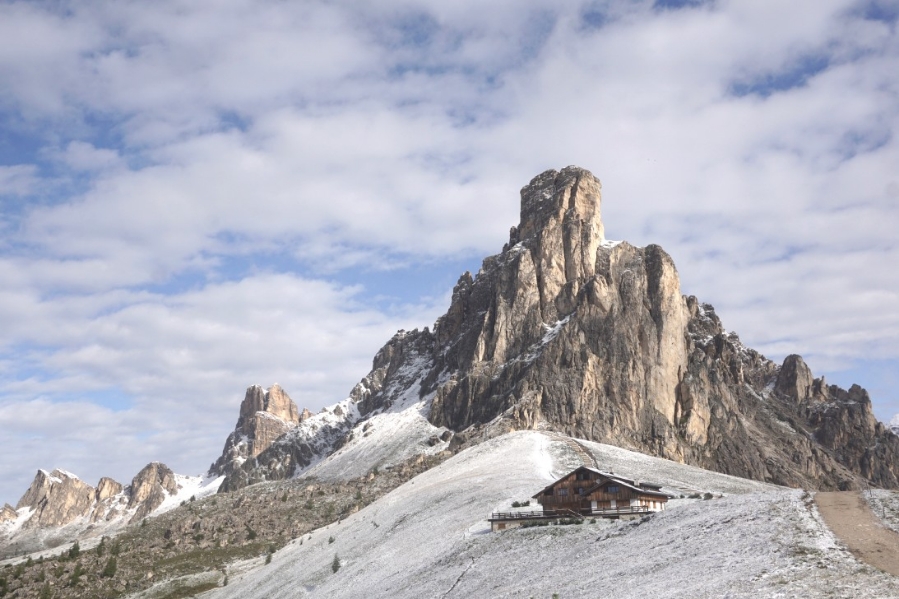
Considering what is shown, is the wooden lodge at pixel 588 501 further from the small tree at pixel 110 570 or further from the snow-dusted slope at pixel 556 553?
the small tree at pixel 110 570

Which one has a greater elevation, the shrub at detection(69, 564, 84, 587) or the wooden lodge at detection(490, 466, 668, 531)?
the wooden lodge at detection(490, 466, 668, 531)

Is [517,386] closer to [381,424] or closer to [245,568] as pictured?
[381,424]

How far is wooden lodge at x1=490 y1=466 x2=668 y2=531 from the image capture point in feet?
212

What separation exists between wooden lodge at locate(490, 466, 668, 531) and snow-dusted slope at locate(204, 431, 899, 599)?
8.66 feet

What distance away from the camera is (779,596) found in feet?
110

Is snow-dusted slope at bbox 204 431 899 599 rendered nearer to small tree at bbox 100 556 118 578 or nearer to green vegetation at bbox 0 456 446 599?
green vegetation at bbox 0 456 446 599

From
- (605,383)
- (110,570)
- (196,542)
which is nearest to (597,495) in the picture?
(110,570)

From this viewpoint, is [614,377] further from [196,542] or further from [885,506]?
[885,506]

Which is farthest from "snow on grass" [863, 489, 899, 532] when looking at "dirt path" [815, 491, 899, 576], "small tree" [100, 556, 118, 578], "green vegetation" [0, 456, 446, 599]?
"small tree" [100, 556, 118, 578]

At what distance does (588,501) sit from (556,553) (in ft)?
49.9

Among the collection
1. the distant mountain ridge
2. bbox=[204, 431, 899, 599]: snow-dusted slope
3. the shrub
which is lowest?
the shrub

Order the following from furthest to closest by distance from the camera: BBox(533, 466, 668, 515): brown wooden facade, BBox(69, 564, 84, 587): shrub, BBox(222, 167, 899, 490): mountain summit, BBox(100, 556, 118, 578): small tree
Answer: BBox(222, 167, 899, 490): mountain summit → BBox(100, 556, 118, 578): small tree → BBox(69, 564, 84, 587): shrub → BBox(533, 466, 668, 515): brown wooden facade

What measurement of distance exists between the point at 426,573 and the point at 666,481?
2083 inches

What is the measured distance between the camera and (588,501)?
68.2 m
